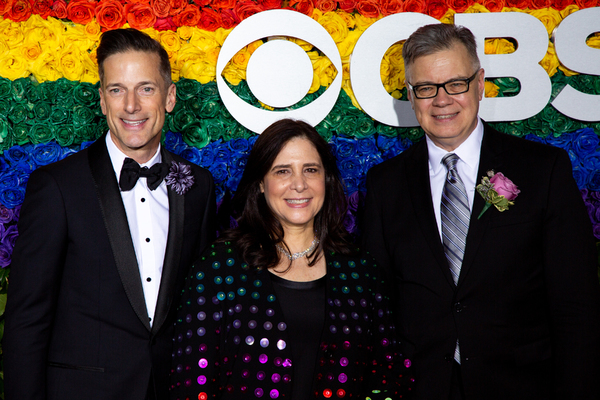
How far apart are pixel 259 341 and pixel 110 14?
211 centimetres

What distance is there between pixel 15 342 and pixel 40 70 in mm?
1662

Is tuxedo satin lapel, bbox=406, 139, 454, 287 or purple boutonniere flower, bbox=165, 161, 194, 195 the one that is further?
purple boutonniere flower, bbox=165, 161, 194, 195

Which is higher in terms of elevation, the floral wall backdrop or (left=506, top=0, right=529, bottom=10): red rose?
(left=506, top=0, right=529, bottom=10): red rose

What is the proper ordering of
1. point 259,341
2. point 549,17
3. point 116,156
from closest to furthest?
point 259,341 → point 116,156 → point 549,17

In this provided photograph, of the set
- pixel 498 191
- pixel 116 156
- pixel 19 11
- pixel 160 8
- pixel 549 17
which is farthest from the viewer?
pixel 549 17

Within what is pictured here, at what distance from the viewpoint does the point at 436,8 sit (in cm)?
336

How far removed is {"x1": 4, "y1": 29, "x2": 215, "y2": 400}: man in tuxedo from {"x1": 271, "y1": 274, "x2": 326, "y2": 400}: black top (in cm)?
49

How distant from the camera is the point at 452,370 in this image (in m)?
2.29

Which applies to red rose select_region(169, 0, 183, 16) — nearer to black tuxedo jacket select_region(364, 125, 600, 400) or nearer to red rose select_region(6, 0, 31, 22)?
red rose select_region(6, 0, 31, 22)

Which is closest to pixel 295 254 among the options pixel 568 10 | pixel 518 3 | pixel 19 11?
pixel 19 11

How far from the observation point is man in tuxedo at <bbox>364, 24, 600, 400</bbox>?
2.26m

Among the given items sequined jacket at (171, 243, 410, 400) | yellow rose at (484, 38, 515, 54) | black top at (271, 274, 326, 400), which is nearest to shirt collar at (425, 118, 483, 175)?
sequined jacket at (171, 243, 410, 400)

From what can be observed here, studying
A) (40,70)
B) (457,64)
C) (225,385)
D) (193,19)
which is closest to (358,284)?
(225,385)

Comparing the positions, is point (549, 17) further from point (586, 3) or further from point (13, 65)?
point (13, 65)
